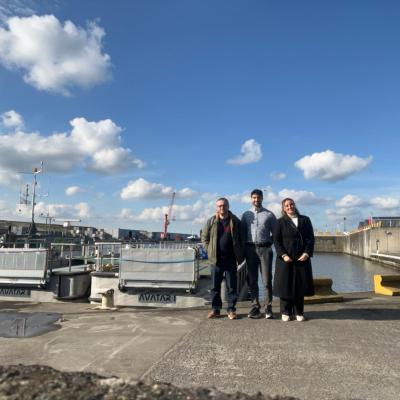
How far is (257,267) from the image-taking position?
24.3 ft

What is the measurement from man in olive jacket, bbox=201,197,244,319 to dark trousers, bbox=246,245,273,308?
0.22 metres

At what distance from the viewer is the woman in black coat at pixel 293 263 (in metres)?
6.90

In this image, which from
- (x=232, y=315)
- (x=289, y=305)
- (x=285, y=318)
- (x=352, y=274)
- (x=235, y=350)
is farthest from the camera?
(x=352, y=274)

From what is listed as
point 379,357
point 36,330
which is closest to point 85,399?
point 379,357

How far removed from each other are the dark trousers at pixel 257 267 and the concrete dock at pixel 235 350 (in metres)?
0.44

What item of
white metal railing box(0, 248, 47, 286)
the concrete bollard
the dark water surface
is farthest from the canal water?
the concrete bollard

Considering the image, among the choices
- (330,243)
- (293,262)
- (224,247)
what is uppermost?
(330,243)

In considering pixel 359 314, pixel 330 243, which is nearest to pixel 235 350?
pixel 359 314

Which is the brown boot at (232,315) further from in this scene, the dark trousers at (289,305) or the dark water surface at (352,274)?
the dark water surface at (352,274)

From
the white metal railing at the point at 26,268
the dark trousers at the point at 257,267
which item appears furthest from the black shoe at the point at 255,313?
the white metal railing at the point at 26,268

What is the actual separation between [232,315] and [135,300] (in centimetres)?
357

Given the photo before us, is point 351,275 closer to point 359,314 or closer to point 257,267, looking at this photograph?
point 359,314

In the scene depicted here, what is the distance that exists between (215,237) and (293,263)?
1.35 metres

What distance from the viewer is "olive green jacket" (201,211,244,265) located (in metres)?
7.20
